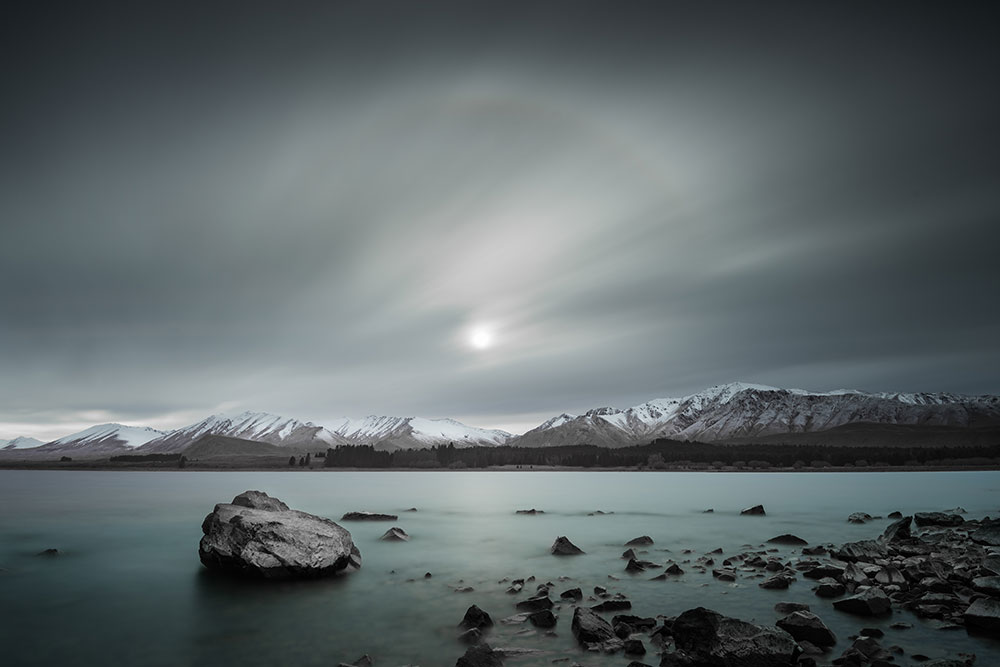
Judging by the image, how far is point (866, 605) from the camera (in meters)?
15.3

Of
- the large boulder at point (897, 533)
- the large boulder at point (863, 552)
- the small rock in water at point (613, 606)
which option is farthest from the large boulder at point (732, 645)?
the large boulder at point (897, 533)

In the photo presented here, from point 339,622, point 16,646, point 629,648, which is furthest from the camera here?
point 339,622

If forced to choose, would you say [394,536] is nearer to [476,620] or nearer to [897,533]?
[476,620]

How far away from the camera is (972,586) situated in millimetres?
17406

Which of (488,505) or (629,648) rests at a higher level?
(629,648)

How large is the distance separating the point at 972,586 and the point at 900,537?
11.3 m

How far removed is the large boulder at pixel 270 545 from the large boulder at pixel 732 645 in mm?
15171

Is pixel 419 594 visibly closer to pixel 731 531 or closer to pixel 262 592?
pixel 262 592

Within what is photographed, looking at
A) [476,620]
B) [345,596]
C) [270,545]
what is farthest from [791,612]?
[270,545]

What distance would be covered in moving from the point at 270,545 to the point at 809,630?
18.6 meters

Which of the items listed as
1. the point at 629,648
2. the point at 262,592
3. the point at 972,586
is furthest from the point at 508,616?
the point at 972,586

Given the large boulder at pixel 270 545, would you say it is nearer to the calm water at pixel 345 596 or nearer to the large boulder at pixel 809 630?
the calm water at pixel 345 596

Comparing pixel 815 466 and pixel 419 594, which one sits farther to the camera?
pixel 815 466

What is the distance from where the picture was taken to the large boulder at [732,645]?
36.7 feet
